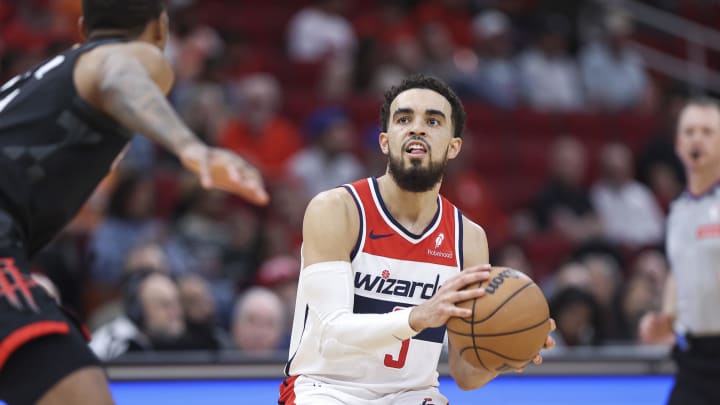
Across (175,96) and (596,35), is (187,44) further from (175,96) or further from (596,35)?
(596,35)

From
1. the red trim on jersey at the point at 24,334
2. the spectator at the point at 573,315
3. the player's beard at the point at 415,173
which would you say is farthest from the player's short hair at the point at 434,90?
the spectator at the point at 573,315

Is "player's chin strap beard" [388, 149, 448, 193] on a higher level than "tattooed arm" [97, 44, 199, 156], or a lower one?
lower

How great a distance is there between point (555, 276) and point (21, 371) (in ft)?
26.0

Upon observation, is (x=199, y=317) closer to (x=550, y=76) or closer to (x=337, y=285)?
(x=337, y=285)

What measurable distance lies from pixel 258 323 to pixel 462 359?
3.84 meters

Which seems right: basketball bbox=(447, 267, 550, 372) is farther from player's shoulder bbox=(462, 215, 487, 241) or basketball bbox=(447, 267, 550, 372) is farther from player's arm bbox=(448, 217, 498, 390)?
player's shoulder bbox=(462, 215, 487, 241)

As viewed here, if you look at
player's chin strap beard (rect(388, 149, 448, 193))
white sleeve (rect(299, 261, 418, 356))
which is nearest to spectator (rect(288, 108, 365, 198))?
player's chin strap beard (rect(388, 149, 448, 193))

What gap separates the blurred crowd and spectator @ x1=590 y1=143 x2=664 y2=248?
23 mm

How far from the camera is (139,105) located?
3537 mm

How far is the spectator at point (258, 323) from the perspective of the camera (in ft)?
26.4

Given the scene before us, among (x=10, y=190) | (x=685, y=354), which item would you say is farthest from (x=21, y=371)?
(x=685, y=354)

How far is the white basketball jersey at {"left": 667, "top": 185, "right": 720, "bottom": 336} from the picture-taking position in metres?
5.91

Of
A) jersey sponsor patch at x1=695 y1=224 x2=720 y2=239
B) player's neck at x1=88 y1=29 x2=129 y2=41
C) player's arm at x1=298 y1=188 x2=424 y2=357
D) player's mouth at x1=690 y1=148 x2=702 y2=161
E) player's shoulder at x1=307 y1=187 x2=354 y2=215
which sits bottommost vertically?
player's arm at x1=298 y1=188 x2=424 y2=357

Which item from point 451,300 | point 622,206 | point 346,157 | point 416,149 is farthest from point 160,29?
point 622,206
